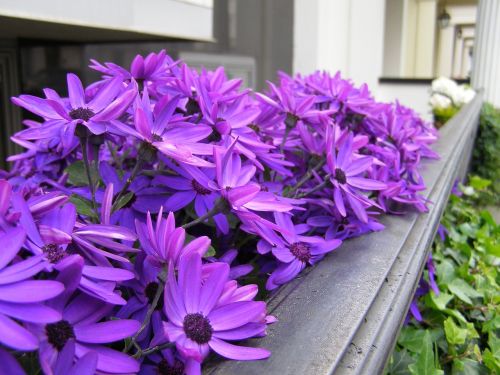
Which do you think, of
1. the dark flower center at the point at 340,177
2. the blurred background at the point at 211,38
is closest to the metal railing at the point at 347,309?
the dark flower center at the point at 340,177

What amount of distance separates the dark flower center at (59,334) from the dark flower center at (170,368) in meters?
0.13

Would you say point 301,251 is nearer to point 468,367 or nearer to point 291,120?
point 291,120

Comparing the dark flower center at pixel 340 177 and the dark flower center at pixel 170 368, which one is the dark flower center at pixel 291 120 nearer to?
the dark flower center at pixel 340 177

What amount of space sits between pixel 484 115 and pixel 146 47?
3.36 metres

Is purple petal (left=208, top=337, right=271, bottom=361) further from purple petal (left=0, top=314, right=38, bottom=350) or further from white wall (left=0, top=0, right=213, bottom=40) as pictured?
white wall (left=0, top=0, right=213, bottom=40)

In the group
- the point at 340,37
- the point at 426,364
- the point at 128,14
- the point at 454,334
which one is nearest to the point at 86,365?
the point at 426,364

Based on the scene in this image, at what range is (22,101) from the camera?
2.32 feet

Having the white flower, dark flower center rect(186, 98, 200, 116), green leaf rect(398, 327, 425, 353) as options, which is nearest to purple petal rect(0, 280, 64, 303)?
dark flower center rect(186, 98, 200, 116)

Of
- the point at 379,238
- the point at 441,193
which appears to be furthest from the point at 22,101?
the point at 441,193

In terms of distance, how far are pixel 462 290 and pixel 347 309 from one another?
0.82 m

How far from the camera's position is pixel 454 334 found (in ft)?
3.89

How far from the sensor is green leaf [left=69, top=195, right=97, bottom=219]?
28.2 inches

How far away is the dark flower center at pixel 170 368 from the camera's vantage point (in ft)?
1.86

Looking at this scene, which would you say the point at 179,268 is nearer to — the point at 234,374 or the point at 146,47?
the point at 234,374
